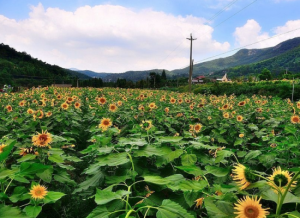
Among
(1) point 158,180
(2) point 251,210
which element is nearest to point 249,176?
(2) point 251,210

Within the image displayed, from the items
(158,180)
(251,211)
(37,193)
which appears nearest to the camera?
(251,211)

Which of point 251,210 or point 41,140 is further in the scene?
point 41,140

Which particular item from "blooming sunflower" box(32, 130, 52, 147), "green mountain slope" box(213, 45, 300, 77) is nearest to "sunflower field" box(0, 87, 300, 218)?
"blooming sunflower" box(32, 130, 52, 147)

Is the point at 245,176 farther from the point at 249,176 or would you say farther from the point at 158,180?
the point at 158,180

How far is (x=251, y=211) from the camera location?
0.73 metres

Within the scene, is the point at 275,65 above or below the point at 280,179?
above

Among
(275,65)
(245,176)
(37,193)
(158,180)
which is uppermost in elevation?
(275,65)

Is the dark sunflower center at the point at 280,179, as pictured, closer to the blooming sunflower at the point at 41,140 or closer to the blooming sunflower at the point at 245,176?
the blooming sunflower at the point at 245,176

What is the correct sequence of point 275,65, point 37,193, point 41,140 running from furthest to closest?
point 275,65 → point 41,140 → point 37,193

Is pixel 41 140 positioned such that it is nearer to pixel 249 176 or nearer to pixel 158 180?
pixel 158 180

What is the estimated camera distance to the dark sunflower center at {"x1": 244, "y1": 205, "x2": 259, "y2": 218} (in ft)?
2.37

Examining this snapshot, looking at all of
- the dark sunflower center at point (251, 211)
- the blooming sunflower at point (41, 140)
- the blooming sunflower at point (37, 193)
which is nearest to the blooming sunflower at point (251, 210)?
the dark sunflower center at point (251, 211)

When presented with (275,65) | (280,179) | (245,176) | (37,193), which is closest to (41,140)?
(37,193)

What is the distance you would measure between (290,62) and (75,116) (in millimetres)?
138125
